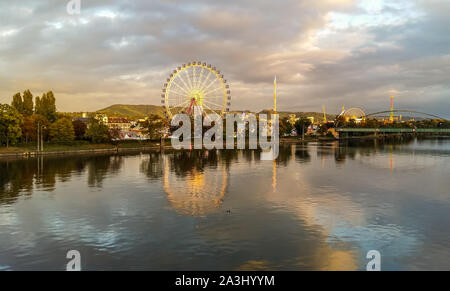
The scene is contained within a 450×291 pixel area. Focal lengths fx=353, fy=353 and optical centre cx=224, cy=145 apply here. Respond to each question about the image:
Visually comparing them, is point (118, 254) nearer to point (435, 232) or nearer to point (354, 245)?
point (354, 245)

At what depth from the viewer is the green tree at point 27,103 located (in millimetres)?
103188

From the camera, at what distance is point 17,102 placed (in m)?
103

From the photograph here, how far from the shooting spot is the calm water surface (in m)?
17.4

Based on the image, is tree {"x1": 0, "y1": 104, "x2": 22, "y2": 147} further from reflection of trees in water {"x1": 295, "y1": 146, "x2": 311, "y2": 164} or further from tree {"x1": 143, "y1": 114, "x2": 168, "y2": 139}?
reflection of trees in water {"x1": 295, "y1": 146, "x2": 311, "y2": 164}

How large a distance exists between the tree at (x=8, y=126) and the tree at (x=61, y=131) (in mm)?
9915

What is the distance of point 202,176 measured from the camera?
1871 inches

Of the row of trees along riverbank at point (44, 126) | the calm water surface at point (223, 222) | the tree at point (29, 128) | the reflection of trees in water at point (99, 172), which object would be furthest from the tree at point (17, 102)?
the calm water surface at point (223, 222)

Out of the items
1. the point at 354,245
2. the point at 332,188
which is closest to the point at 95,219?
the point at 354,245

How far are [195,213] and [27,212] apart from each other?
12800 mm

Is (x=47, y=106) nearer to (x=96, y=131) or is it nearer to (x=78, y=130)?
(x=78, y=130)

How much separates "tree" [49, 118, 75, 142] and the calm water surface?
149 ft

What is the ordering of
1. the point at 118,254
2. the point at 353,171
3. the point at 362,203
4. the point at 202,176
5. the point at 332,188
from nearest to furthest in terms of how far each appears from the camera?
the point at 118,254, the point at 362,203, the point at 332,188, the point at 202,176, the point at 353,171

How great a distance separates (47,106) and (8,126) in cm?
2985

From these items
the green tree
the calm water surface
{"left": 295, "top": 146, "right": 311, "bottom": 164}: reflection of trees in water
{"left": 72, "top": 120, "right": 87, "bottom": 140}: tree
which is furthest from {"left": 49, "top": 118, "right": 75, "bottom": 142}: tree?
{"left": 295, "top": 146, "right": 311, "bottom": 164}: reflection of trees in water
